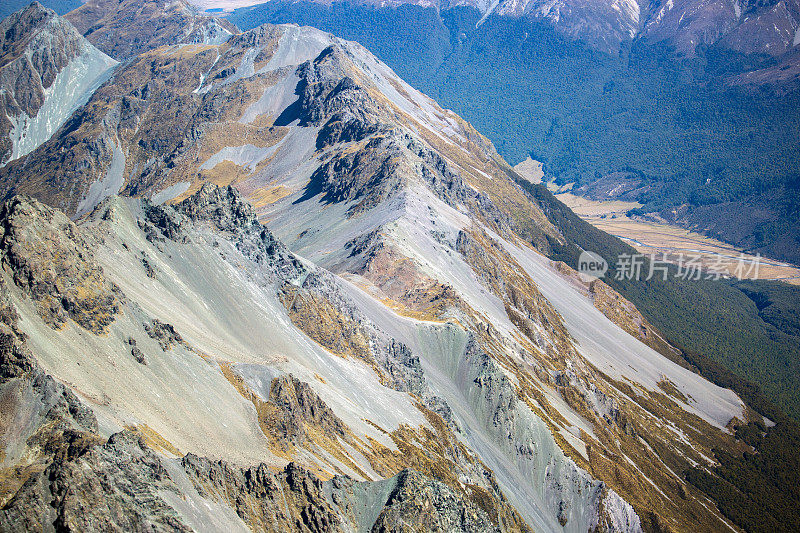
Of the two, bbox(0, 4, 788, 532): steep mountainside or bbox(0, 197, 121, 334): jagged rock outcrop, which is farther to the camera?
bbox(0, 197, 121, 334): jagged rock outcrop

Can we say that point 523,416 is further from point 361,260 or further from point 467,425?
point 361,260

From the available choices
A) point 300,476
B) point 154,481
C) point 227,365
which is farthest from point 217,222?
point 154,481

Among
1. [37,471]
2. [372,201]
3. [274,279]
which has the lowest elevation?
[37,471]

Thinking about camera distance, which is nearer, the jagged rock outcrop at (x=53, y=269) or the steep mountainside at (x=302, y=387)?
the steep mountainside at (x=302, y=387)

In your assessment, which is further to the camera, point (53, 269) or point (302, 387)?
point (302, 387)

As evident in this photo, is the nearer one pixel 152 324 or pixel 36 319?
pixel 36 319

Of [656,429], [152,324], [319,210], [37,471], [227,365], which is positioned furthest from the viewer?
[319,210]

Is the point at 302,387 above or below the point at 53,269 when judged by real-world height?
below

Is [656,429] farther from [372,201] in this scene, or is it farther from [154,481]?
[154,481]

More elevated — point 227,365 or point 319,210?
point 319,210

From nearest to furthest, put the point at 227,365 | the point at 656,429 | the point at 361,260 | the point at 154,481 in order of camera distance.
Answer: the point at 154,481 < the point at 227,365 < the point at 361,260 < the point at 656,429
